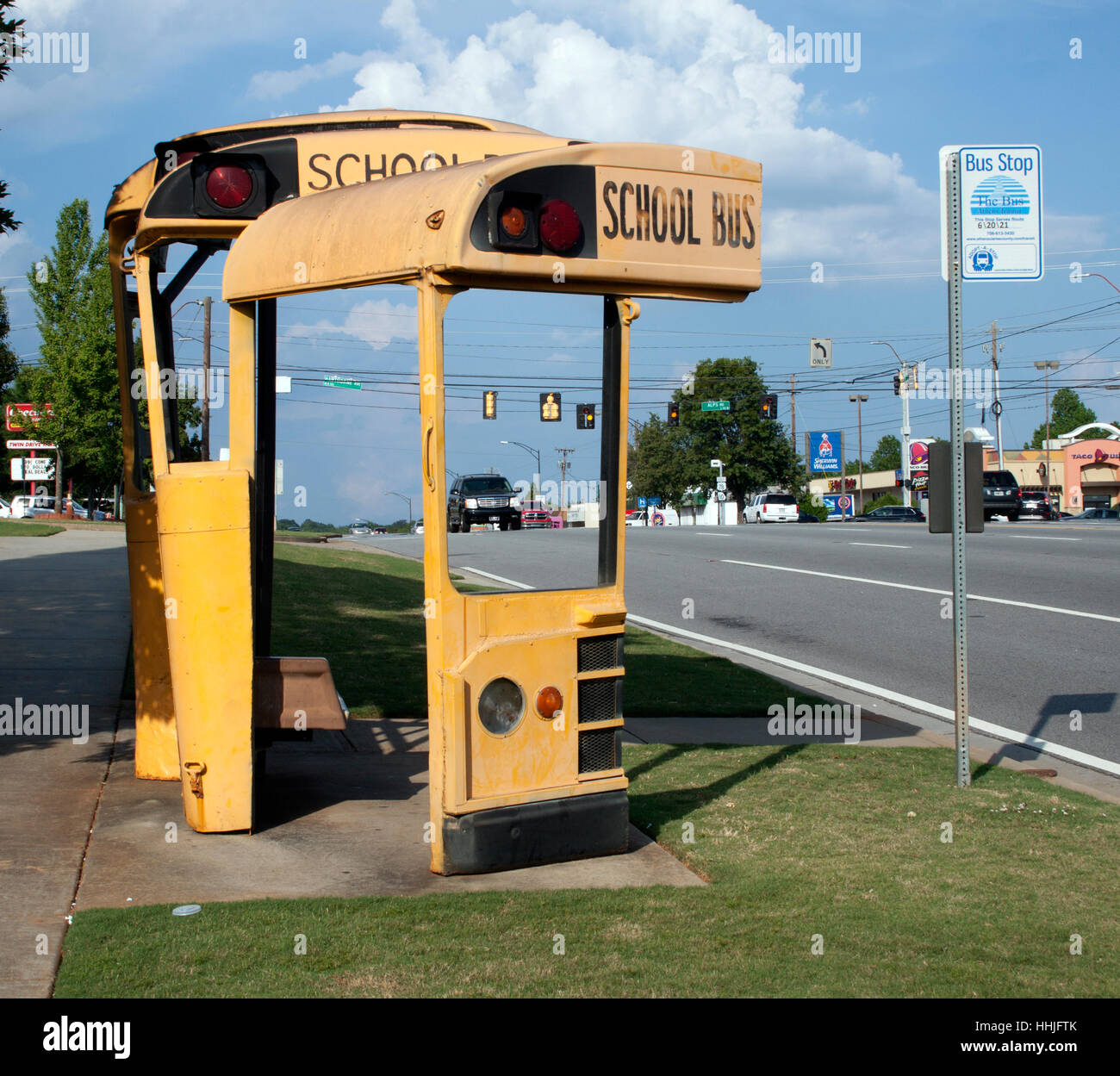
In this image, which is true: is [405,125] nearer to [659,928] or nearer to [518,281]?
[518,281]

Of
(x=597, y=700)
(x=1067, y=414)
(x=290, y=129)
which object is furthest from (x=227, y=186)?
(x=1067, y=414)

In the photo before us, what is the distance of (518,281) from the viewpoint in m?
4.67

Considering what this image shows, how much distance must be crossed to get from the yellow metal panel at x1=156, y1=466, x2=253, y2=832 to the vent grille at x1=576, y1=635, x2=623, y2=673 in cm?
142

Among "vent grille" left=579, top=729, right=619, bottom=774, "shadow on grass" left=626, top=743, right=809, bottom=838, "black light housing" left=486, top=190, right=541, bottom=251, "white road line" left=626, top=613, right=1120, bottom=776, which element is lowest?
"white road line" left=626, top=613, right=1120, bottom=776

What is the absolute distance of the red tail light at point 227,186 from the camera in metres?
5.36

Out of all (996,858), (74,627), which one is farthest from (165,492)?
(74,627)

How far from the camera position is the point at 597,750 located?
509cm

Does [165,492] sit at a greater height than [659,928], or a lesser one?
greater

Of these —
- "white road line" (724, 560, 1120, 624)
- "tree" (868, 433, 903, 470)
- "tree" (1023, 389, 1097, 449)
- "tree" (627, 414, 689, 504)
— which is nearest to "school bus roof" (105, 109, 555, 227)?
"white road line" (724, 560, 1120, 624)

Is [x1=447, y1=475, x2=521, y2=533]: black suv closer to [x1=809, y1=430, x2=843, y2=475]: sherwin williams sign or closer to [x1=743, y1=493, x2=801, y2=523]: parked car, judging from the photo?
[x1=743, y1=493, x2=801, y2=523]: parked car

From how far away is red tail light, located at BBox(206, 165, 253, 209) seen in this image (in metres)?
5.36

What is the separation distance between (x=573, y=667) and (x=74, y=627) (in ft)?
26.4

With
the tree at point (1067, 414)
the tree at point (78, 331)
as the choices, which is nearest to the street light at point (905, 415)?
the tree at point (78, 331)
